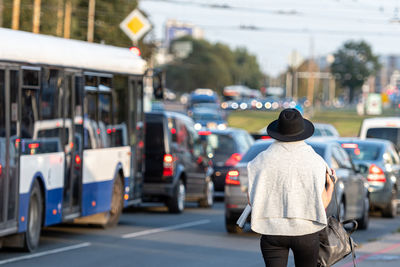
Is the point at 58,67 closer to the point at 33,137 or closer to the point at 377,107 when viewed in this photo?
the point at 33,137

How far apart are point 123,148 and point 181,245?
2.94 meters

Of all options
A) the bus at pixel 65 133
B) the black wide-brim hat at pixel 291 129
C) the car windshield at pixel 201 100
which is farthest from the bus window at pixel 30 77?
the car windshield at pixel 201 100

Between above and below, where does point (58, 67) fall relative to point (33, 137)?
above

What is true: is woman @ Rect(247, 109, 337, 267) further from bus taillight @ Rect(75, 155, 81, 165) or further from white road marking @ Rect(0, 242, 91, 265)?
bus taillight @ Rect(75, 155, 81, 165)

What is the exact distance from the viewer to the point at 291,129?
7.25m

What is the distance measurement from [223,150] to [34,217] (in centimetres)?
1196

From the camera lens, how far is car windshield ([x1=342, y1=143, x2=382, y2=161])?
21828mm

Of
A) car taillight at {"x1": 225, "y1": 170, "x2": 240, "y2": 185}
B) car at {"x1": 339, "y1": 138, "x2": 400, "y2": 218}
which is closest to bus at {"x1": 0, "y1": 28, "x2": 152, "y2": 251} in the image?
car taillight at {"x1": 225, "y1": 170, "x2": 240, "y2": 185}

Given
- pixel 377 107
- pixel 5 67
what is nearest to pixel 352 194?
pixel 5 67

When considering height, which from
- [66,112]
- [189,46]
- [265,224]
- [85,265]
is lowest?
[85,265]

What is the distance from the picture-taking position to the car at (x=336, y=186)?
16344 mm

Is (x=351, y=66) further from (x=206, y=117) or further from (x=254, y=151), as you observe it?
(x=254, y=151)

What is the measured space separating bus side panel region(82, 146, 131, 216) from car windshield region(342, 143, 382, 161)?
5704 millimetres

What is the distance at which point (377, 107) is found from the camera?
74.4 meters
